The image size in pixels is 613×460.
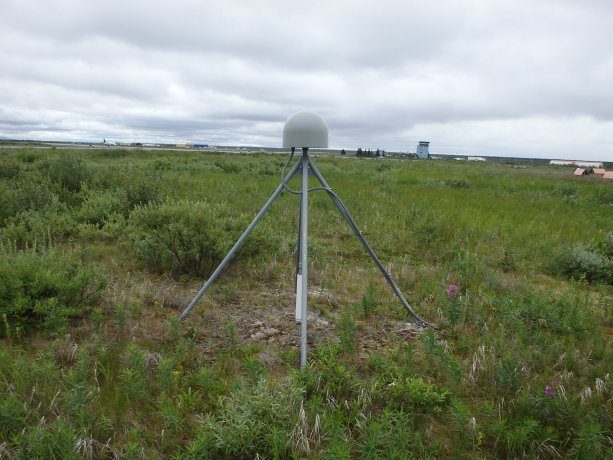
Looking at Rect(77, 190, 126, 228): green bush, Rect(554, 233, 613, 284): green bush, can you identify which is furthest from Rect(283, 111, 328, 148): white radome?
Rect(77, 190, 126, 228): green bush

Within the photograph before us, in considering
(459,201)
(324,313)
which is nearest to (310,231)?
(324,313)

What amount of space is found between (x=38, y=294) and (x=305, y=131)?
2.82 metres

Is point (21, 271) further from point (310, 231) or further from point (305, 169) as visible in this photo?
point (310, 231)

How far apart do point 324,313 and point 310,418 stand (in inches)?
69.5

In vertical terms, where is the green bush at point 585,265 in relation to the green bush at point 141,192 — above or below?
below

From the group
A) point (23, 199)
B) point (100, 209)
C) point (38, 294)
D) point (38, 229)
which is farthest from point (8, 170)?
point (38, 294)

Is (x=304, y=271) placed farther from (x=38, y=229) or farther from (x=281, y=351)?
(x=38, y=229)

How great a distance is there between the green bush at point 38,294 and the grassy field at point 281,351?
0.02m

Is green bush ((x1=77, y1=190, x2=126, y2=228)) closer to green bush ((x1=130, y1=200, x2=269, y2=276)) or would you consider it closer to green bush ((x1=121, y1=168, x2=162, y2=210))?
green bush ((x1=121, y1=168, x2=162, y2=210))

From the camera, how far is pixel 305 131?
308 centimetres

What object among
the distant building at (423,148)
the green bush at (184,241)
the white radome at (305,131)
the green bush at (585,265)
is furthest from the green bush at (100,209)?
the distant building at (423,148)

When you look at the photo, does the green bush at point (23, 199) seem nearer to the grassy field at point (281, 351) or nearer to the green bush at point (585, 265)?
the grassy field at point (281, 351)

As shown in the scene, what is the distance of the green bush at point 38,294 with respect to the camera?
3.28 metres

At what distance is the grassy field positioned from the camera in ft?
7.48
